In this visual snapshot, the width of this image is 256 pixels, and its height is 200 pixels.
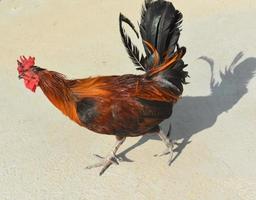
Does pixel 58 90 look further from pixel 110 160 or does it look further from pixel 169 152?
pixel 169 152

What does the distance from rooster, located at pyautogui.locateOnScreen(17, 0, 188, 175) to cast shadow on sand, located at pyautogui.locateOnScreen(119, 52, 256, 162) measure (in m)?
0.60

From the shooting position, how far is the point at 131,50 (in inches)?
199

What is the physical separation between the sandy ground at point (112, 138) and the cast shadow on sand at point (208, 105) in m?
0.01

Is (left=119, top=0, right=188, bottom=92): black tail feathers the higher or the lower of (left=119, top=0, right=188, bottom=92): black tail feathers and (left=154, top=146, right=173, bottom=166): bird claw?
the higher

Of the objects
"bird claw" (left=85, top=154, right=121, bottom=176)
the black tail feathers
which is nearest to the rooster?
the black tail feathers

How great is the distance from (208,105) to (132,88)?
1552mm

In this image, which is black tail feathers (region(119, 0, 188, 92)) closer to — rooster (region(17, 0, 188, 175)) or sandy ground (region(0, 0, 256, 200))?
rooster (region(17, 0, 188, 175))

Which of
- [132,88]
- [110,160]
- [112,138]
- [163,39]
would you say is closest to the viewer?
[132,88]

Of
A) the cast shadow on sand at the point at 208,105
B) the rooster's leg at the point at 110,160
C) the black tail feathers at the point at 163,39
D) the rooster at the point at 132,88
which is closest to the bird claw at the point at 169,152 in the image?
A: the cast shadow on sand at the point at 208,105

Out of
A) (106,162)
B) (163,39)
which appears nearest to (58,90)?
(106,162)

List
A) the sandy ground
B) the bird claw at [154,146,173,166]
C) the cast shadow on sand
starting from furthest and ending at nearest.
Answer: the cast shadow on sand < the bird claw at [154,146,173,166] < the sandy ground

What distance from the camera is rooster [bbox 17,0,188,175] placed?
15.0 feet

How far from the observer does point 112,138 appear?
18.4 ft

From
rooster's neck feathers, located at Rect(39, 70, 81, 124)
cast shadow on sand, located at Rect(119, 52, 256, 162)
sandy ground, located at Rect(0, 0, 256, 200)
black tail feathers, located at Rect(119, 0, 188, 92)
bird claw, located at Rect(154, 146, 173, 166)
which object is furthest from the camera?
cast shadow on sand, located at Rect(119, 52, 256, 162)
